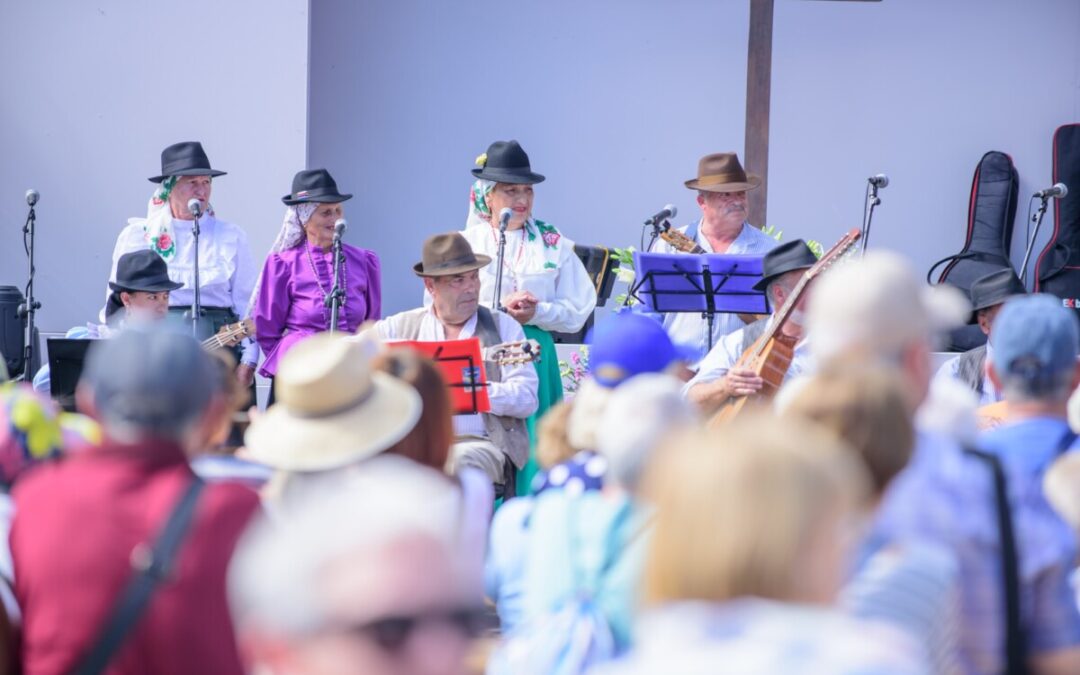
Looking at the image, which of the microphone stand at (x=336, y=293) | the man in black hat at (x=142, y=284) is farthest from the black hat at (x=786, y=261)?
the man in black hat at (x=142, y=284)

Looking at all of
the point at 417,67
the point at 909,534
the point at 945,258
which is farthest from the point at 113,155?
the point at 909,534

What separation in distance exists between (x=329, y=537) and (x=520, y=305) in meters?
4.93

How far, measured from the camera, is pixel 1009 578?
215cm

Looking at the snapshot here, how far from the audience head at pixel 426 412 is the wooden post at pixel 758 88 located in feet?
20.6

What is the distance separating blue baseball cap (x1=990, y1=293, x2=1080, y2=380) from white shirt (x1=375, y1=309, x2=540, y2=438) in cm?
312

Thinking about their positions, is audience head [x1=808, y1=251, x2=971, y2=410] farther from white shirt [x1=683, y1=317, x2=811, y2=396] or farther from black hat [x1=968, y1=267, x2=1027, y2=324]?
black hat [x1=968, y1=267, x2=1027, y2=324]

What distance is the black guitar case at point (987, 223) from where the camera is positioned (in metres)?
9.38

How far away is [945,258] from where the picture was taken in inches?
370

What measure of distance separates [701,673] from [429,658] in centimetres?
26

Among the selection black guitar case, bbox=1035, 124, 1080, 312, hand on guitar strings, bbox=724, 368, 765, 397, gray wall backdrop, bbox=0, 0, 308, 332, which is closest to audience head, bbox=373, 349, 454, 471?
hand on guitar strings, bbox=724, 368, 765, 397

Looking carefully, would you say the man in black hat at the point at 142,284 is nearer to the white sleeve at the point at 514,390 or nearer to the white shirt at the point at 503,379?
the white shirt at the point at 503,379

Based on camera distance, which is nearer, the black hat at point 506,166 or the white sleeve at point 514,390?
the white sleeve at point 514,390

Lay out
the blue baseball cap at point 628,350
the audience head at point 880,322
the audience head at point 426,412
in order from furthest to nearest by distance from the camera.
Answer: the blue baseball cap at point 628,350 < the audience head at point 426,412 < the audience head at point 880,322

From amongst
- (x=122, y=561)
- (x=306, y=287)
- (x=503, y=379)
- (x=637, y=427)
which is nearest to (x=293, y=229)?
(x=306, y=287)
